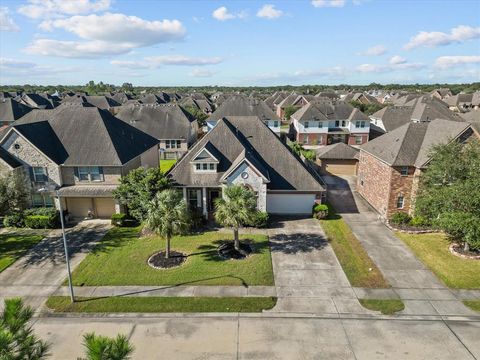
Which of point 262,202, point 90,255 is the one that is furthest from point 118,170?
point 262,202

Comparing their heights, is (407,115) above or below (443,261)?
above

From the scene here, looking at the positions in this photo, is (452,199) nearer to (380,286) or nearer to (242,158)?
(380,286)

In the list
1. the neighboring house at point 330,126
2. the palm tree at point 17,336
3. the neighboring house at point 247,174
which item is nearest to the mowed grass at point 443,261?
the neighboring house at point 247,174

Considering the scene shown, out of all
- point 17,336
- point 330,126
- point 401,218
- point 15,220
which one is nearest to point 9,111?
point 15,220

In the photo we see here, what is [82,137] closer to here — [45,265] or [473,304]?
[45,265]

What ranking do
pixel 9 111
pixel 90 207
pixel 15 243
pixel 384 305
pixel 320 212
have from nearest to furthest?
pixel 384 305 < pixel 15 243 < pixel 320 212 < pixel 90 207 < pixel 9 111

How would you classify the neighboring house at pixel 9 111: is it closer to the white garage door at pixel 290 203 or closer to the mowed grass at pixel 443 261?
the white garage door at pixel 290 203
